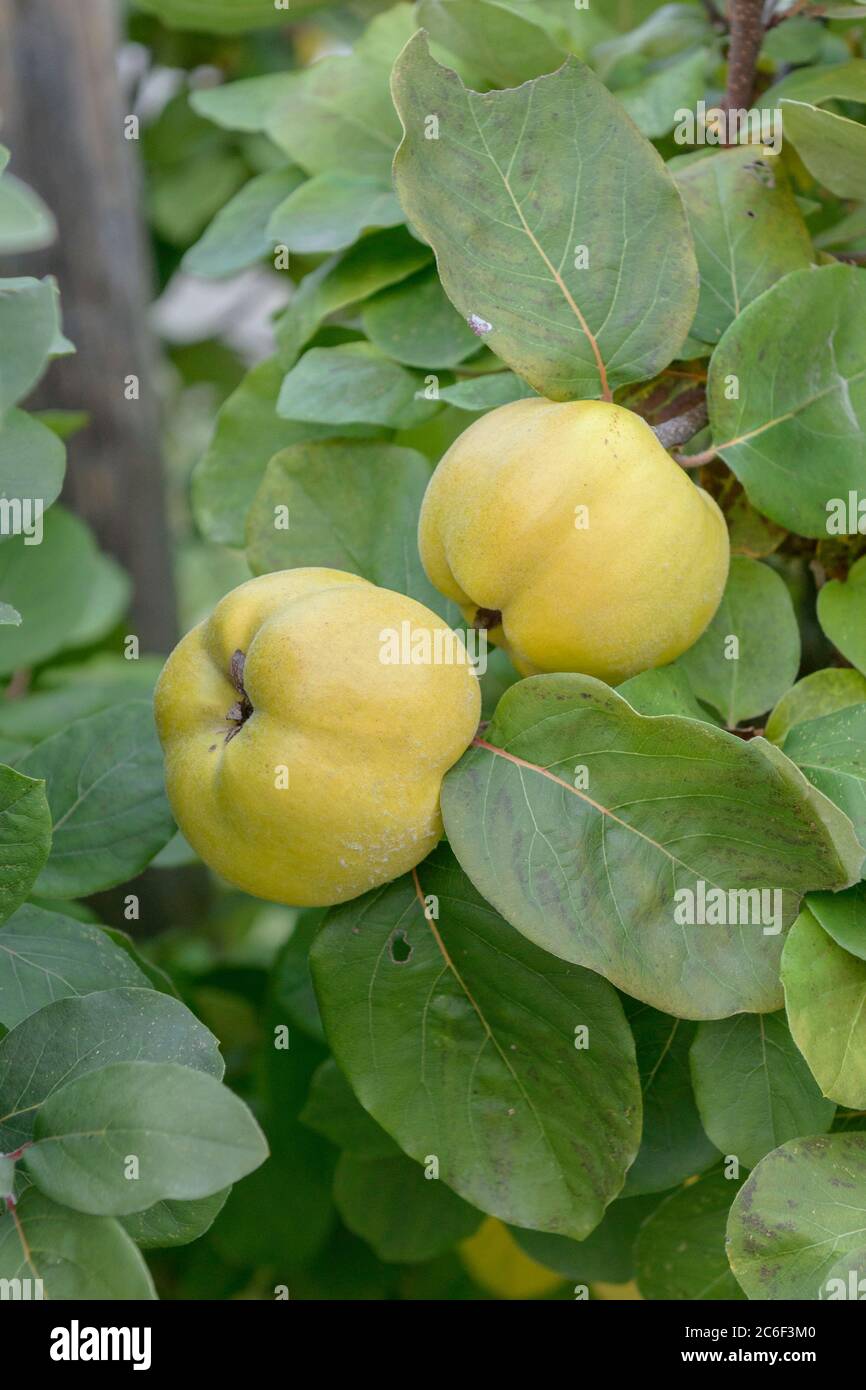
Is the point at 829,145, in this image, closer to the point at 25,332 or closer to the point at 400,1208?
the point at 25,332

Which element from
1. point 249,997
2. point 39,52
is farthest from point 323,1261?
point 39,52

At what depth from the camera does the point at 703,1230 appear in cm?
67

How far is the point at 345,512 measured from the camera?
700 millimetres

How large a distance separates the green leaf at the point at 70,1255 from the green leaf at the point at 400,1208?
353 mm

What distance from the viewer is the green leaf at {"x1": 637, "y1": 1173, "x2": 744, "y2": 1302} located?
0.67 m

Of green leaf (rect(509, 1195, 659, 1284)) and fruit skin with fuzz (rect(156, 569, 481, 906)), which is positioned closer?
fruit skin with fuzz (rect(156, 569, 481, 906))

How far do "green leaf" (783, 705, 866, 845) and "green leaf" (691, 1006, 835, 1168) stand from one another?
0.12 meters

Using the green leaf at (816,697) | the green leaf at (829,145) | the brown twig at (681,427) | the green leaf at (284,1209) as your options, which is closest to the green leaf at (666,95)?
the green leaf at (829,145)

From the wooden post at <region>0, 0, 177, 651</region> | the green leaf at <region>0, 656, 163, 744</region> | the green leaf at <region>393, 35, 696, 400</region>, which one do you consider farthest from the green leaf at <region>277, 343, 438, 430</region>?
the wooden post at <region>0, 0, 177, 651</region>

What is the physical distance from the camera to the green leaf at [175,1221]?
1.75 ft

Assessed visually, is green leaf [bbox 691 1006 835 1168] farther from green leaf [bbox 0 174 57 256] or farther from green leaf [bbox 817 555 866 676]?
green leaf [bbox 0 174 57 256]

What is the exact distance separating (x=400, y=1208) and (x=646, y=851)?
40 cm

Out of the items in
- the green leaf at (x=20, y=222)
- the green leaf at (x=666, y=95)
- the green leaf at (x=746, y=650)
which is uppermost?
the green leaf at (x=666, y=95)

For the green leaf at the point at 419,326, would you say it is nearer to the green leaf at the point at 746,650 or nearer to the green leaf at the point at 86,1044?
the green leaf at the point at 746,650
